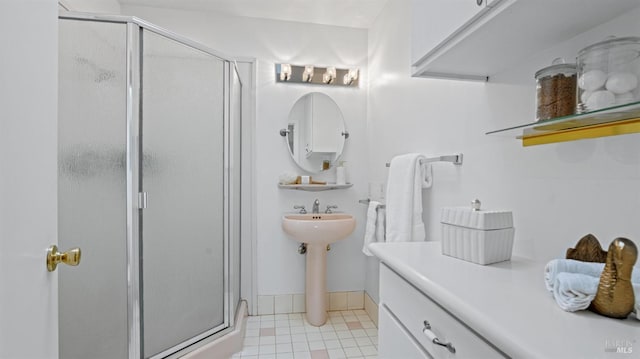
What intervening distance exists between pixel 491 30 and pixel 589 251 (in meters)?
0.57

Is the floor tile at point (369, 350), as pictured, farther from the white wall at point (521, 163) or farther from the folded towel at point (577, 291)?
the folded towel at point (577, 291)

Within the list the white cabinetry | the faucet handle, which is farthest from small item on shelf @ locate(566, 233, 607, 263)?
the faucet handle

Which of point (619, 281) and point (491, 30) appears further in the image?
point (491, 30)

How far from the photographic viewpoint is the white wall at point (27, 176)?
581 millimetres

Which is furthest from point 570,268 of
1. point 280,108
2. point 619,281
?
point 280,108

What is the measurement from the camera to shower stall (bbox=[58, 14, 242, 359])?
1.42 meters

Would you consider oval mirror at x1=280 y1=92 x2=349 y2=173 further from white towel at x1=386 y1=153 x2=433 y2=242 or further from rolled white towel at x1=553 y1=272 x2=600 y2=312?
rolled white towel at x1=553 y1=272 x2=600 y2=312

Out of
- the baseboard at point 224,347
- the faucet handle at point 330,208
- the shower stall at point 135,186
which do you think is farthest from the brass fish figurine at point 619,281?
the faucet handle at point 330,208


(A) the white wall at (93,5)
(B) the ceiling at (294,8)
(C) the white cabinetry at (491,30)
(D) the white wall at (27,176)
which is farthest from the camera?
(B) the ceiling at (294,8)

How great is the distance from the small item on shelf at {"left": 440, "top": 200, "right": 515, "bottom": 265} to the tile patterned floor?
1360 mm

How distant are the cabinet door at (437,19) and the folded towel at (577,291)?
→ 0.62m

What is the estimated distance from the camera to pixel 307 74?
2.56m

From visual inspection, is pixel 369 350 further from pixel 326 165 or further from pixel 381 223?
pixel 326 165

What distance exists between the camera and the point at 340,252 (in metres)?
2.67
